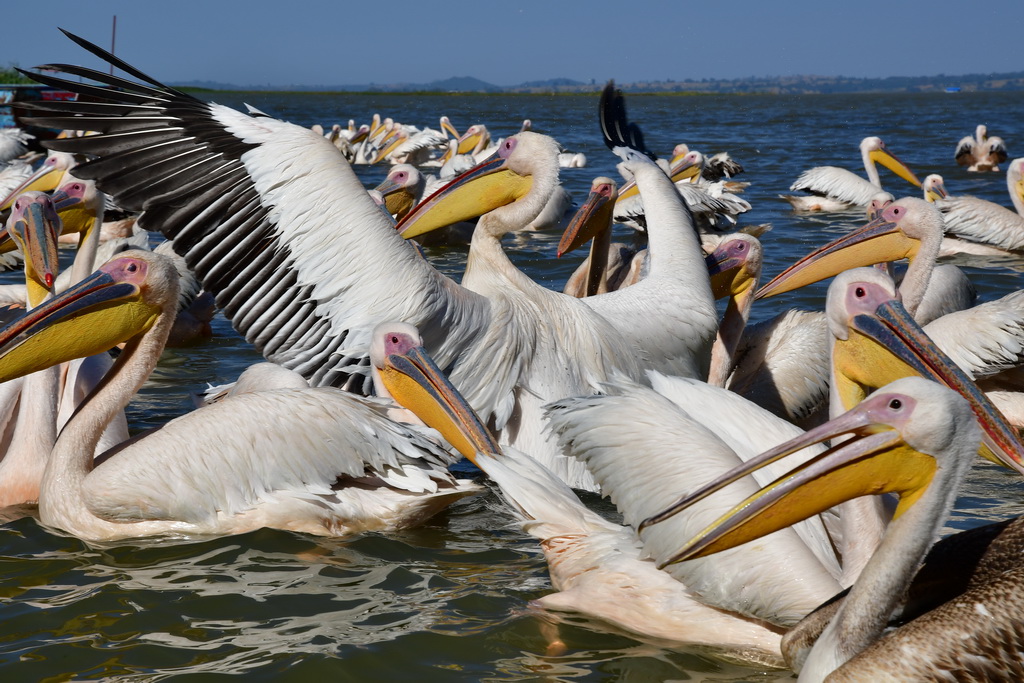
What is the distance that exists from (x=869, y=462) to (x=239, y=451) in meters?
1.92

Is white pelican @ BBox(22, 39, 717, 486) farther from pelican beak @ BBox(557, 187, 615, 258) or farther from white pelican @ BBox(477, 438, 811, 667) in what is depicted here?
pelican beak @ BBox(557, 187, 615, 258)

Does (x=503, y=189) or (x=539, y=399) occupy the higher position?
(x=503, y=189)

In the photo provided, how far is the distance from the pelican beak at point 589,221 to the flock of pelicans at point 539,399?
702 millimetres

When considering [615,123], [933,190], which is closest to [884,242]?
[615,123]

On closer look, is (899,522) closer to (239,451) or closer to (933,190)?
(239,451)

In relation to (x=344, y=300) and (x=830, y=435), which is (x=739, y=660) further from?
(x=344, y=300)

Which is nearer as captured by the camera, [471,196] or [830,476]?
[830,476]

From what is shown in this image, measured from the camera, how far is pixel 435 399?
11.2 feet

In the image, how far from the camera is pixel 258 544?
134 inches

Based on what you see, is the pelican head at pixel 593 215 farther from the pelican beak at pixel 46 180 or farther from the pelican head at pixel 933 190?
the pelican head at pixel 933 190

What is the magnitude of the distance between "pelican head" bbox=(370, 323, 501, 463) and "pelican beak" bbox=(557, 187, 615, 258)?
76.6 inches

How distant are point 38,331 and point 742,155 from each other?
1664cm

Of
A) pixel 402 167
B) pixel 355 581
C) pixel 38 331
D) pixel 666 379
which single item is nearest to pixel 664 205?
pixel 666 379

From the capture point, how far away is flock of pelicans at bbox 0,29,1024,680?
2.26 m
